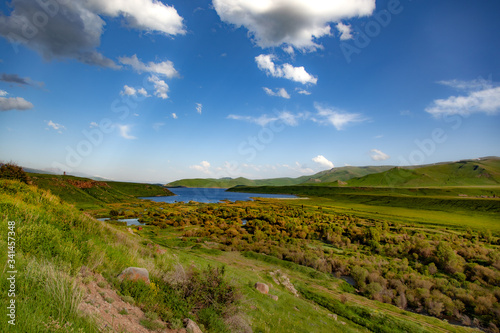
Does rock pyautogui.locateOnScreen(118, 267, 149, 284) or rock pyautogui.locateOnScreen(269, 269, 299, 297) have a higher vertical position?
rock pyautogui.locateOnScreen(118, 267, 149, 284)

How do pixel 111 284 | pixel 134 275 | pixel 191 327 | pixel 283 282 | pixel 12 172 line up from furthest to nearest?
1. pixel 283 282
2. pixel 12 172
3. pixel 134 275
4. pixel 111 284
5. pixel 191 327

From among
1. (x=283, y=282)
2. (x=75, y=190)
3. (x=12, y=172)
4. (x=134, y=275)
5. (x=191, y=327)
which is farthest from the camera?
(x=75, y=190)

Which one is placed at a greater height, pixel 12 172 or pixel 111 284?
pixel 12 172

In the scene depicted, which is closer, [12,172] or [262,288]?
[262,288]

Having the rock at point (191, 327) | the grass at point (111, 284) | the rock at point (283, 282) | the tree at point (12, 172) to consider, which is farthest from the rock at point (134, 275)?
the tree at point (12, 172)

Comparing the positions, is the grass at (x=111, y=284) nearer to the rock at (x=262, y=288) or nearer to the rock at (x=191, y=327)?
the rock at (x=191, y=327)

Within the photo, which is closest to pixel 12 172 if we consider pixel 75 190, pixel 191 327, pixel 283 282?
pixel 191 327

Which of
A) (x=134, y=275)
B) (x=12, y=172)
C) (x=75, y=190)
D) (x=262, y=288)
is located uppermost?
(x=12, y=172)

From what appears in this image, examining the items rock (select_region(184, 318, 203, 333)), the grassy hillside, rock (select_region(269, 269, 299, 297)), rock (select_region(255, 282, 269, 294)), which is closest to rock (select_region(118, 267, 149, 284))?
rock (select_region(184, 318, 203, 333))

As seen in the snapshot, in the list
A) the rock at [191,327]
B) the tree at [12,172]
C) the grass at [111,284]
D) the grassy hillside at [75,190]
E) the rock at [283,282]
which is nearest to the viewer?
the grass at [111,284]

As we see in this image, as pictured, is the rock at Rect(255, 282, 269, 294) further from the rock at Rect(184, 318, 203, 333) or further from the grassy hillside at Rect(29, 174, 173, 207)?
the grassy hillside at Rect(29, 174, 173, 207)

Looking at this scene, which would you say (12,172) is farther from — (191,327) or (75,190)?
(75,190)

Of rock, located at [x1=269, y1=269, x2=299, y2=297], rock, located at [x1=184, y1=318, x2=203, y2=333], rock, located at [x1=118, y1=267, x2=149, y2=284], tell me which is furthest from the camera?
rock, located at [x1=269, y1=269, x2=299, y2=297]

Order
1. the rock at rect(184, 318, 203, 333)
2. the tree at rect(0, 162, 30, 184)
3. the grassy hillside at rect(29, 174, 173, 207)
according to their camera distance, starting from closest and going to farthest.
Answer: the rock at rect(184, 318, 203, 333), the tree at rect(0, 162, 30, 184), the grassy hillside at rect(29, 174, 173, 207)
